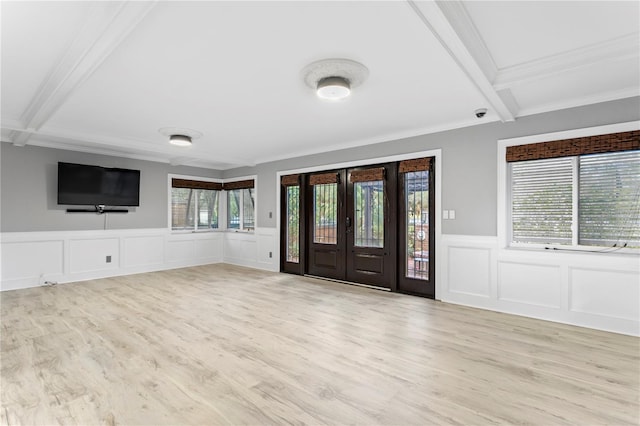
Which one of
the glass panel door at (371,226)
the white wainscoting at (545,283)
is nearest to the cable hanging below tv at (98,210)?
the glass panel door at (371,226)

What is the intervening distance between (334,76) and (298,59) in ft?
1.22

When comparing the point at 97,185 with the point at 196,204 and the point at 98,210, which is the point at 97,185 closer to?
the point at 98,210

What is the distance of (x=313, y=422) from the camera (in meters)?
1.85

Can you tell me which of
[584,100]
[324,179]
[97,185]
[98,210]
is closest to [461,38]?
[584,100]

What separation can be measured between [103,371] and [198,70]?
2.59 m

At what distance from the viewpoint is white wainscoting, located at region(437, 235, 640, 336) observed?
3.23m

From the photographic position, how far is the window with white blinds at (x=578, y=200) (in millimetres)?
3291

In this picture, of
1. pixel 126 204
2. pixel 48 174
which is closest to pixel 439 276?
pixel 126 204

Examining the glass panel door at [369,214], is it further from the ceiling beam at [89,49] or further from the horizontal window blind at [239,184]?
the ceiling beam at [89,49]

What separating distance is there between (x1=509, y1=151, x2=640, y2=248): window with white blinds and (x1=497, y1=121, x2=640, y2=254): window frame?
3 cm

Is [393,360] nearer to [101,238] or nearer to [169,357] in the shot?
[169,357]

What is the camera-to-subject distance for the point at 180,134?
4898mm

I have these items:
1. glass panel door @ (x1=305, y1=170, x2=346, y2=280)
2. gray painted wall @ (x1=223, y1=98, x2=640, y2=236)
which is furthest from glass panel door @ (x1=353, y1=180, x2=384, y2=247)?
gray painted wall @ (x1=223, y1=98, x2=640, y2=236)

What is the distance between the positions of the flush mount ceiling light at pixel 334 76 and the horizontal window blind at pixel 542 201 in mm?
2508
